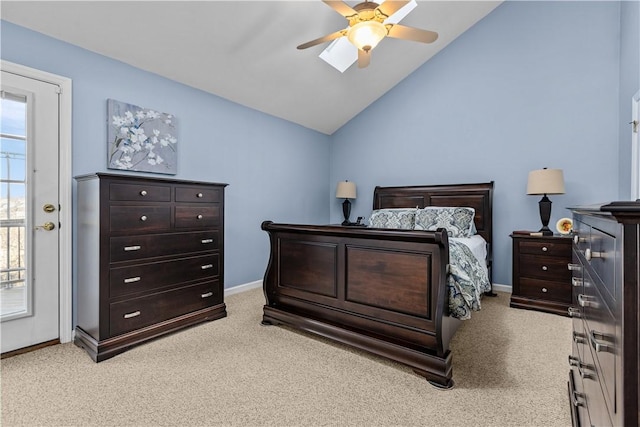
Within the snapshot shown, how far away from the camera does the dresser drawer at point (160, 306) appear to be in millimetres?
2346

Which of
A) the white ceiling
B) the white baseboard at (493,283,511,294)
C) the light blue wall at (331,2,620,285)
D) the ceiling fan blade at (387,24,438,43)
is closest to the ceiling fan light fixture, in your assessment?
the ceiling fan blade at (387,24,438,43)

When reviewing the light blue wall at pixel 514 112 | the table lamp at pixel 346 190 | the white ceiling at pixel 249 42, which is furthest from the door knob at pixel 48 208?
the light blue wall at pixel 514 112

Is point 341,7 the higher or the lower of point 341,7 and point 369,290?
the higher

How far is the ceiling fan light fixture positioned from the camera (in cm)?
236

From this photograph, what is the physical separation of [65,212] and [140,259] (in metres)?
0.71

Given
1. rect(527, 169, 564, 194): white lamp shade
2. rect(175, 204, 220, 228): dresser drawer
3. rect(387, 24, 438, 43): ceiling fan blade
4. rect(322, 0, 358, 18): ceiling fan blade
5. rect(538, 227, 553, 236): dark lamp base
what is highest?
rect(322, 0, 358, 18): ceiling fan blade

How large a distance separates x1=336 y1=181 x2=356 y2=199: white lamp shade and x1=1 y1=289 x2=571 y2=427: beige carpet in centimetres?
266

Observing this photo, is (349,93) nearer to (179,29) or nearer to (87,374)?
(179,29)

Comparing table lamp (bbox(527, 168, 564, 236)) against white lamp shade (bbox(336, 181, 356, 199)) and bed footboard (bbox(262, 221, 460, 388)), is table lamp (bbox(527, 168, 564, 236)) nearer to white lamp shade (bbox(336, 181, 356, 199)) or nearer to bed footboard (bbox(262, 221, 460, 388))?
bed footboard (bbox(262, 221, 460, 388))

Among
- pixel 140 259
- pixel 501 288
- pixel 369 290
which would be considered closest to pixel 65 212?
pixel 140 259

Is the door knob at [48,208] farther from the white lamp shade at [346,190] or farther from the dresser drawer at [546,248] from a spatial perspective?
the dresser drawer at [546,248]

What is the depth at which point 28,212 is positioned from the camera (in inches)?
91.8

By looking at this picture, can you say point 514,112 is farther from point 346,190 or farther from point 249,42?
point 249,42

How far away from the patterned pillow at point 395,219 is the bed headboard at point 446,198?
51 cm
